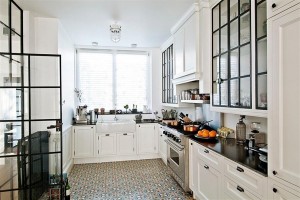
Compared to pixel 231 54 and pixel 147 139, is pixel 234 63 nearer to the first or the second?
pixel 231 54

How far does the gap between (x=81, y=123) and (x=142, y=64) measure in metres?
2.24

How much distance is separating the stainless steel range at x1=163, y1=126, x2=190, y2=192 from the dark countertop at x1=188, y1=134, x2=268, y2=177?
0.24 metres

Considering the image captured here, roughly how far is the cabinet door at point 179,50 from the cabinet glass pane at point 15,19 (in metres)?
2.54

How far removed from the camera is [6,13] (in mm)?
2652

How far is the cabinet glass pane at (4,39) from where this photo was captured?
100 inches

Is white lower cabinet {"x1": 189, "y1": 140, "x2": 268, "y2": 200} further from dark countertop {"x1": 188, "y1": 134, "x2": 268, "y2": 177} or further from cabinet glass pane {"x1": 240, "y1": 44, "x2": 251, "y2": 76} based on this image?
cabinet glass pane {"x1": 240, "y1": 44, "x2": 251, "y2": 76}

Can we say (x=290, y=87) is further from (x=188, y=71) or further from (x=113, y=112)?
(x=113, y=112)

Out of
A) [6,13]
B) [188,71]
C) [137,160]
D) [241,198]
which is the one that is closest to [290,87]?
[241,198]

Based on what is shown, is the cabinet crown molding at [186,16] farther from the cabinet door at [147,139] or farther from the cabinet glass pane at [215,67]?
the cabinet door at [147,139]

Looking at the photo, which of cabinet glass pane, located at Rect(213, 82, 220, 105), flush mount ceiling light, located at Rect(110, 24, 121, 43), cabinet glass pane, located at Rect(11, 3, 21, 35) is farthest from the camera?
flush mount ceiling light, located at Rect(110, 24, 121, 43)

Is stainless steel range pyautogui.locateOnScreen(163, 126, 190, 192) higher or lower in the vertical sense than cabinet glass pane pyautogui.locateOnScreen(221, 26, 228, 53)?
lower

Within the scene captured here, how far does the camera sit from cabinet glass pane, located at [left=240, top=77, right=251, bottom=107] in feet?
6.80

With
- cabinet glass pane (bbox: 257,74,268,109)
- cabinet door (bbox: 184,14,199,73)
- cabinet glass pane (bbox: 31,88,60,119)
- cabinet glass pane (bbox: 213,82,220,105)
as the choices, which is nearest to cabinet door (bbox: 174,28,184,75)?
cabinet door (bbox: 184,14,199,73)

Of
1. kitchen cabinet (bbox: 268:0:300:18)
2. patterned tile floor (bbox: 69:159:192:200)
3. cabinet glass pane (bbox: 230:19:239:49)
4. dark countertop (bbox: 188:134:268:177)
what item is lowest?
patterned tile floor (bbox: 69:159:192:200)
